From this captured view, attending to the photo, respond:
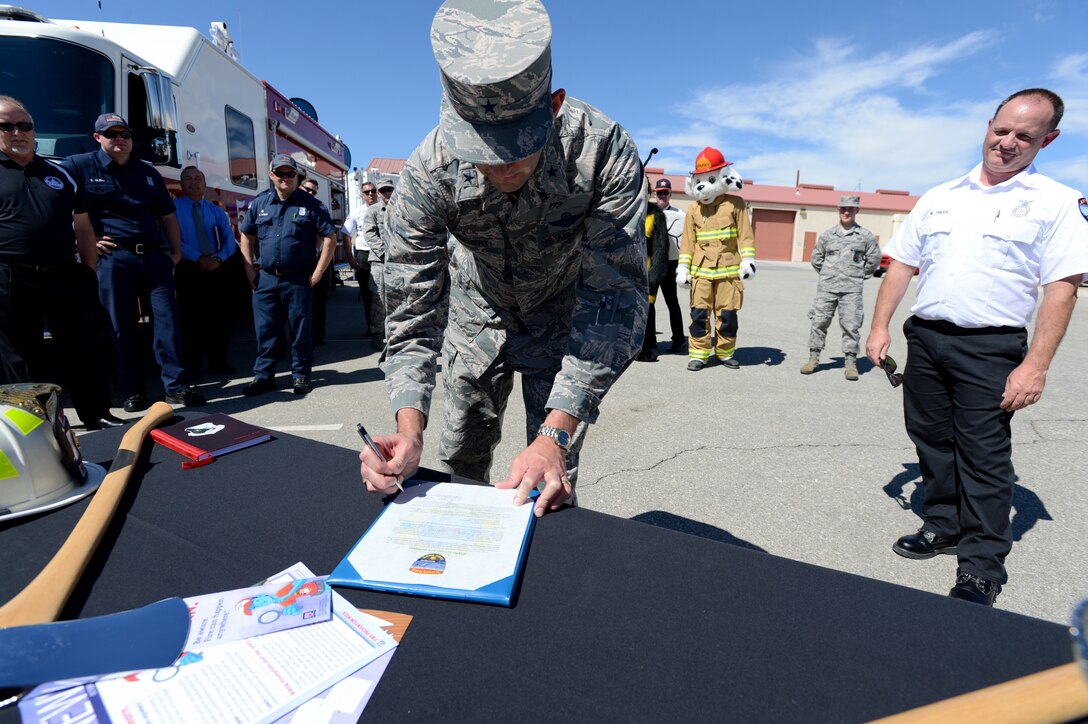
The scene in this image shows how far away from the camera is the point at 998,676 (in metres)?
0.73

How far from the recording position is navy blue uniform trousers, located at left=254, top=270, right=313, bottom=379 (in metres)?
4.82

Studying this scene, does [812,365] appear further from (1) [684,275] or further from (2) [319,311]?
(2) [319,311]

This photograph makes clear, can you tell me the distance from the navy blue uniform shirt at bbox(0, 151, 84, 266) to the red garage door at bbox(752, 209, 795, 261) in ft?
107

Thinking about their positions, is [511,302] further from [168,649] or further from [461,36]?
[168,649]

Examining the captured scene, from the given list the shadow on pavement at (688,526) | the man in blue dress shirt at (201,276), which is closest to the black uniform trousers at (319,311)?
the man in blue dress shirt at (201,276)

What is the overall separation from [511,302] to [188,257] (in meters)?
Answer: 4.39

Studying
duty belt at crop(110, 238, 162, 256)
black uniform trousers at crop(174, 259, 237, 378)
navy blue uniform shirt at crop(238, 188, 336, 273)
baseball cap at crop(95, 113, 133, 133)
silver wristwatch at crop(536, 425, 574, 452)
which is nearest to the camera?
silver wristwatch at crop(536, 425, 574, 452)

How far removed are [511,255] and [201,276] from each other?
4.60m

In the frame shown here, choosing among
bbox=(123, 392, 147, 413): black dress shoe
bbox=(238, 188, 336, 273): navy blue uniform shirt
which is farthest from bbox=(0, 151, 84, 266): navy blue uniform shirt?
bbox=(238, 188, 336, 273): navy blue uniform shirt

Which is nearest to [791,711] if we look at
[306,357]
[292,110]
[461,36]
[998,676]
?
[998,676]

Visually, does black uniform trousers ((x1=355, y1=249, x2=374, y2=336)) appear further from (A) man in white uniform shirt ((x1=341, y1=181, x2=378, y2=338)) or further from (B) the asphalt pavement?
(B) the asphalt pavement

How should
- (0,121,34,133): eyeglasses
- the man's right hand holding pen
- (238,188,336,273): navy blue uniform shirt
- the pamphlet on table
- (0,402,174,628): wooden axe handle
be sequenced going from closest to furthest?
the pamphlet on table
(0,402,174,628): wooden axe handle
the man's right hand holding pen
(0,121,34,133): eyeglasses
(238,188,336,273): navy blue uniform shirt

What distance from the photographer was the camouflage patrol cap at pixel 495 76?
1.22m

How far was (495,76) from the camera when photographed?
47.8 inches
